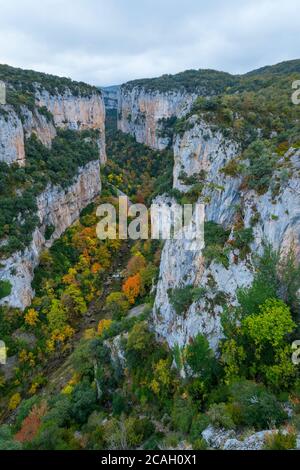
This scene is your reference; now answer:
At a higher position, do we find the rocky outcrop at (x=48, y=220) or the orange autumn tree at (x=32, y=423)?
the rocky outcrop at (x=48, y=220)

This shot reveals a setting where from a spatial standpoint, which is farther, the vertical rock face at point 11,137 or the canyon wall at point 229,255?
the vertical rock face at point 11,137

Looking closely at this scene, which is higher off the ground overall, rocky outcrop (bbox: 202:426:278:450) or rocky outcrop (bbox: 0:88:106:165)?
rocky outcrop (bbox: 0:88:106:165)

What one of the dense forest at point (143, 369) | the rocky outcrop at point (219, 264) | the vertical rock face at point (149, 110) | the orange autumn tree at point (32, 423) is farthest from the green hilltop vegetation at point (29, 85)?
the orange autumn tree at point (32, 423)

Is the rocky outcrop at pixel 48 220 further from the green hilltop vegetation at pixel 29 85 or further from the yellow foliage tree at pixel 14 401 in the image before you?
the green hilltop vegetation at pixel 29 85

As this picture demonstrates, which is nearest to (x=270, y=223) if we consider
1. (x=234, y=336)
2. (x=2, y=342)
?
(x=234, y=336)

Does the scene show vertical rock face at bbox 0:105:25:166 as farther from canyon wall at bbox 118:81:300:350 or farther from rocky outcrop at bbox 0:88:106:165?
canyon wall at bbox 118:81:300:350

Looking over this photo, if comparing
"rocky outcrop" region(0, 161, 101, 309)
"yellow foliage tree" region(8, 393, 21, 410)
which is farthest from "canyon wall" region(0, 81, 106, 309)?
"yellow foliage tree" region(8, 393, 21, 410)
